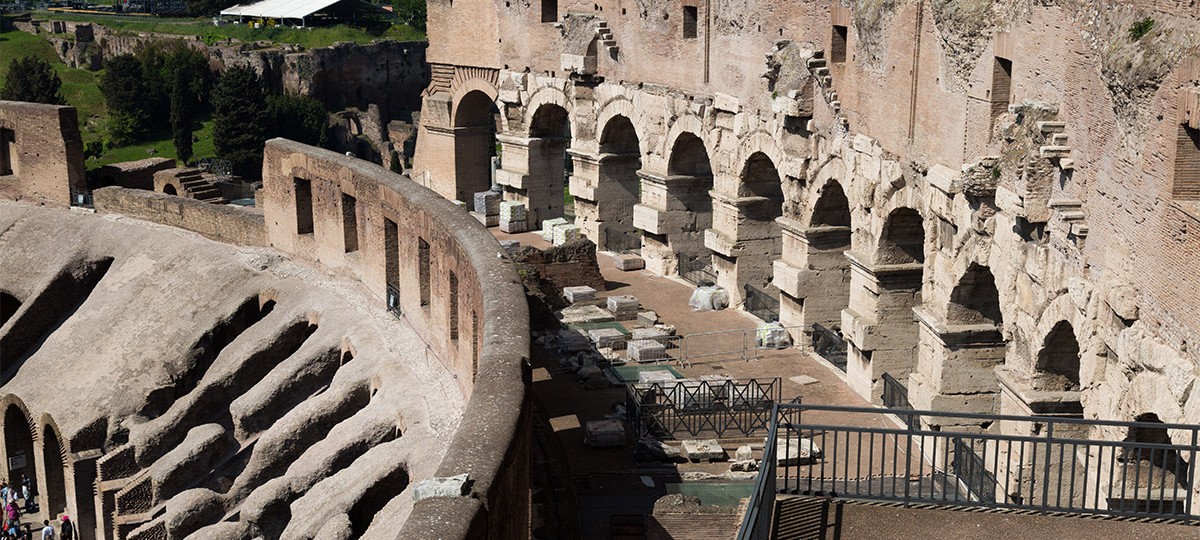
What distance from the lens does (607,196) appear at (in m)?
→ 26.8

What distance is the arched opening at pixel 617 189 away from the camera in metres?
26.6

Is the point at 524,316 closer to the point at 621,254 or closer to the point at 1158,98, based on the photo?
the point at 1158,98

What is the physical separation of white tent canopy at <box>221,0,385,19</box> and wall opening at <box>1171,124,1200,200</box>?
5077 cm

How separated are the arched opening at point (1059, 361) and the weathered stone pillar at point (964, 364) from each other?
191 cm

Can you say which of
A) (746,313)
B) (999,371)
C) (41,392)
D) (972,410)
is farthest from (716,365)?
(41,392)

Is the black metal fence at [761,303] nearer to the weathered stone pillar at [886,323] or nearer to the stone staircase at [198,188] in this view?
the weathered stone pillar at [886,323]

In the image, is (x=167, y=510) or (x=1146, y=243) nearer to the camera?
(x=1146, y=243)

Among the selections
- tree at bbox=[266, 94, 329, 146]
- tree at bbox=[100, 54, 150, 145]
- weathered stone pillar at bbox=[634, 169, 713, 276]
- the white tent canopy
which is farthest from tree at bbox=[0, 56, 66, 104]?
weathered stone pillar at bbox=[634, 169, 713, 276]

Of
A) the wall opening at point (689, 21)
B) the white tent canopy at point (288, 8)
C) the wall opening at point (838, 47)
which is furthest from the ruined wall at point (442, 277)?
the white tent canopy at point (288, 8)

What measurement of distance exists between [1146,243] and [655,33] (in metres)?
13.7

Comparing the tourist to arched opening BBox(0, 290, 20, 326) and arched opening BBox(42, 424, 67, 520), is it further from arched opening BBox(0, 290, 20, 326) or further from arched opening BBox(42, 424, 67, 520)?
arched opening BBox(0, 290, 20, 326)

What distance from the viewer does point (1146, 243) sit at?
462 inches

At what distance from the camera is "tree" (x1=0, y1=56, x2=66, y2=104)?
47.7 meters

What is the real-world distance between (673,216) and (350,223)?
24.9 ft
